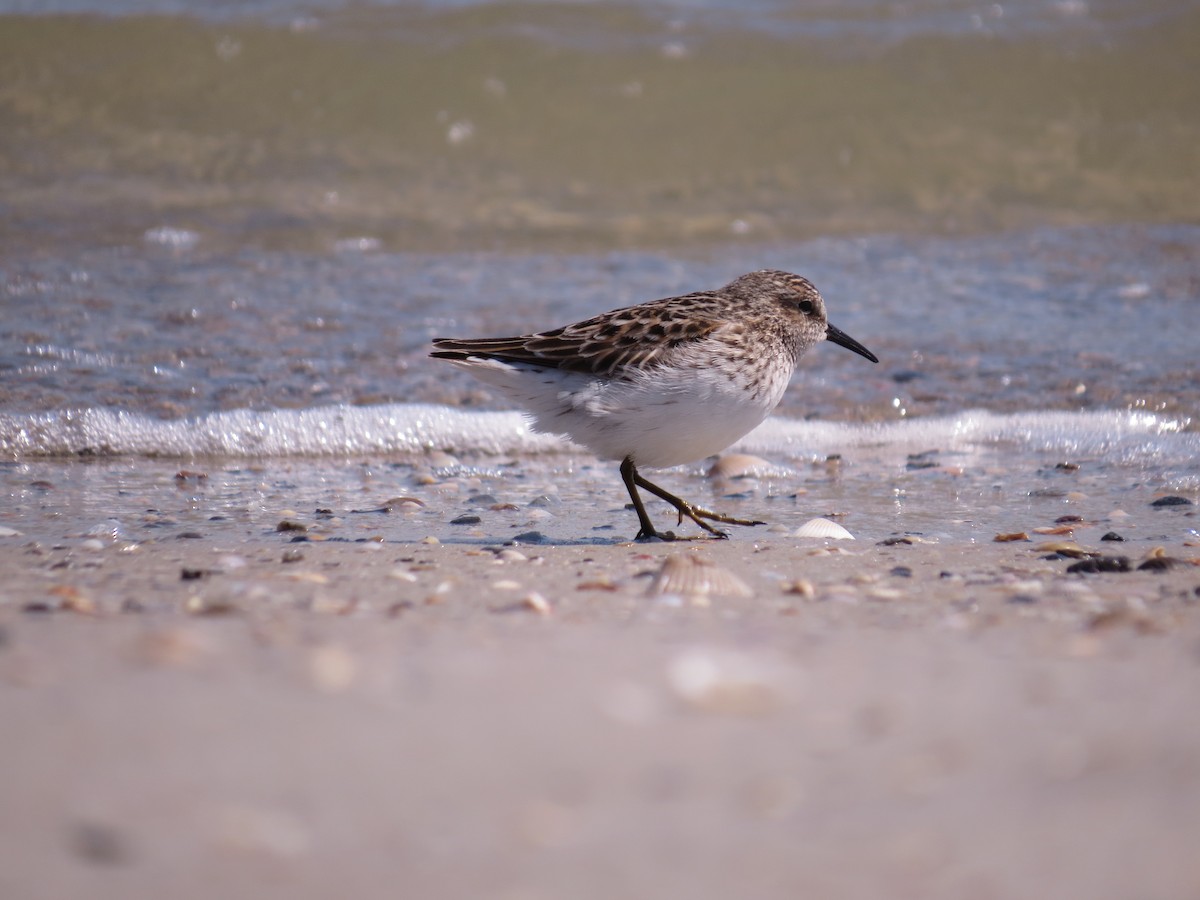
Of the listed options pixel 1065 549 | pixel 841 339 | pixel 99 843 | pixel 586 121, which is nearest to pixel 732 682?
pixel 99 843

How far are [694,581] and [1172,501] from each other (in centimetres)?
279

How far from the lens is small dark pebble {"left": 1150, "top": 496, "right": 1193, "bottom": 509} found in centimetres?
557

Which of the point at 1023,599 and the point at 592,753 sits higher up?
the point at 592,753

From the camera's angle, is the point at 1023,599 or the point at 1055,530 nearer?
the point at 1023,599

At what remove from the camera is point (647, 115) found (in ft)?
46.9

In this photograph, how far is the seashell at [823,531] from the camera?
16.6 ft

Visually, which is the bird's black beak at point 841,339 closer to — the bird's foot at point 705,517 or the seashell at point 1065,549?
the bird's foot at point 705,517

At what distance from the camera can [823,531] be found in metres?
5.08

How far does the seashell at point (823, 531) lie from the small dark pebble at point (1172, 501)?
4.97ft

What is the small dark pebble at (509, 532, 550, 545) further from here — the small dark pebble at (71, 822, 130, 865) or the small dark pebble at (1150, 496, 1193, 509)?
the small dark pebble at (71, 822, 130, 865)

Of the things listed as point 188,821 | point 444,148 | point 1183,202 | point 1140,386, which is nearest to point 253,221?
point 444,148

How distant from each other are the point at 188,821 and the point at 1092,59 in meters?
15.8

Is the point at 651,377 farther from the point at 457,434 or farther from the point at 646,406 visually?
the point at 457,434

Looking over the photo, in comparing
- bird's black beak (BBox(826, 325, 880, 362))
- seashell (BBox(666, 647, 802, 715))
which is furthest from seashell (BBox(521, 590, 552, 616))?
bird's black beak (BBox(826, 325, 880, 362))
